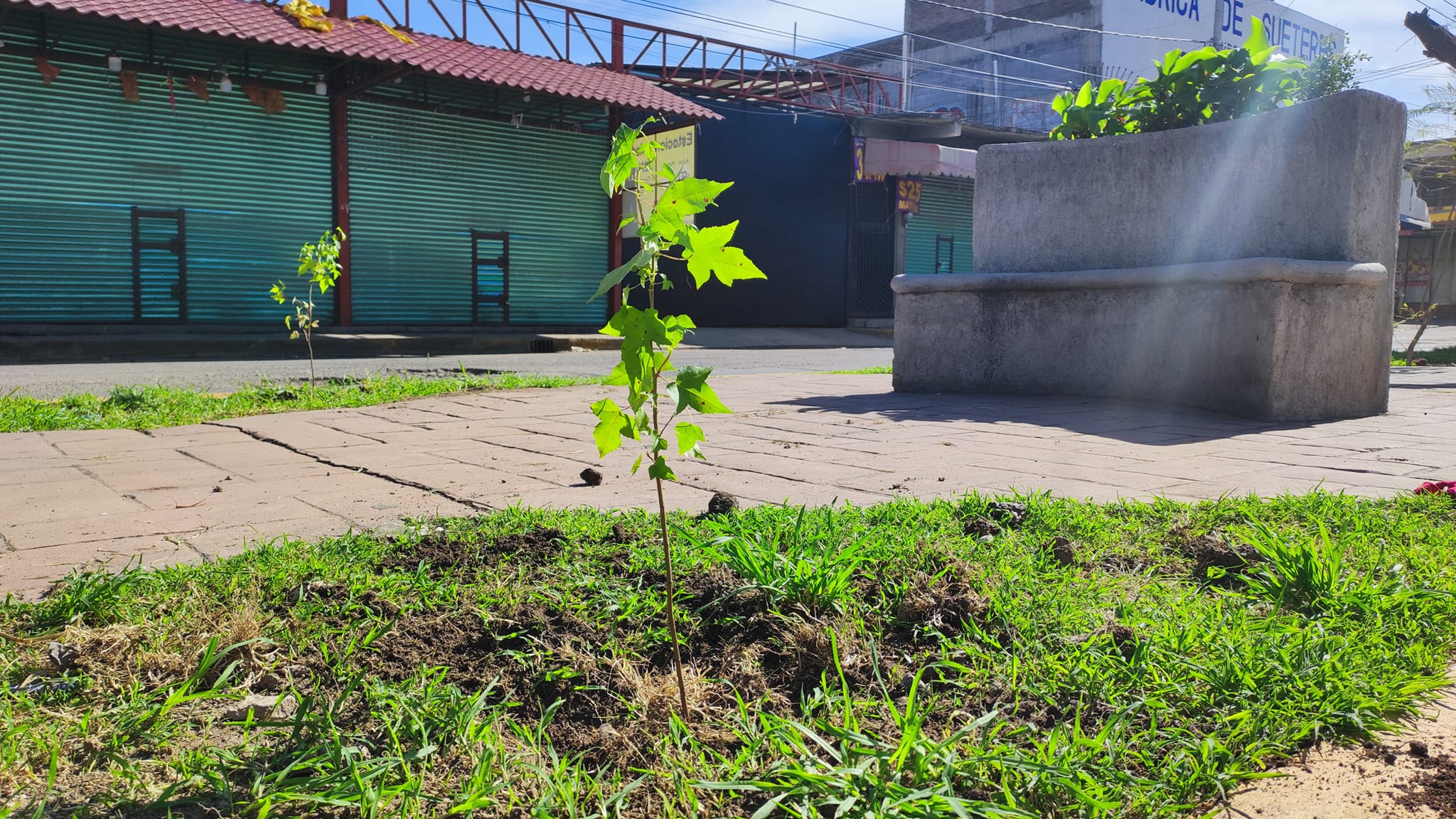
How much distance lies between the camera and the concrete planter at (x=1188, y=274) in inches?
210

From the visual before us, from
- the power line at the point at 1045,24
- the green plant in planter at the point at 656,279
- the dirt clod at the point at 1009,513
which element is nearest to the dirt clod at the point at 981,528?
the dirt clod at the point at 1009,513

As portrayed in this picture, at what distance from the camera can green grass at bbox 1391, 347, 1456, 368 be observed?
1236 centimetres

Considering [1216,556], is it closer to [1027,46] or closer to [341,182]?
[341,182]

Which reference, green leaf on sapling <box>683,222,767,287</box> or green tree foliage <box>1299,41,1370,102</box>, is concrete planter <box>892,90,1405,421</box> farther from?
green leaf on sapling <box>683,222,767,287</box>

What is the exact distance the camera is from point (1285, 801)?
147 cm

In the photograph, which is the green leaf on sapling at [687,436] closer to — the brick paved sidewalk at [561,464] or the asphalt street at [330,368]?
the brick paved sidewalk at [561,464]

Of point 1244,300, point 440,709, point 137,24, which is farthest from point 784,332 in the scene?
point 440,709

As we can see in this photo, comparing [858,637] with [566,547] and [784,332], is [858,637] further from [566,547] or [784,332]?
[784,332]

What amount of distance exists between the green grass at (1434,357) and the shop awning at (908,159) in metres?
8.93

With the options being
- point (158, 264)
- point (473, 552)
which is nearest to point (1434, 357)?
point (473, 552)

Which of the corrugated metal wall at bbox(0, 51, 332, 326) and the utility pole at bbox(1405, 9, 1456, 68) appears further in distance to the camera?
the corrugated metal wall at bbox(0, 51, 332, 326)

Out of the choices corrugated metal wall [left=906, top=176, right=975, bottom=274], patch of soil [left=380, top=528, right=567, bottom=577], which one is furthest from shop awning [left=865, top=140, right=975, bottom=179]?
patch of soil [left=380, top=528, right=567, bottom=577]

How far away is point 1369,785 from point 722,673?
1.04 m

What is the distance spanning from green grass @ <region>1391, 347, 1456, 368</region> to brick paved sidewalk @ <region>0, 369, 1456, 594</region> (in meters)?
7.54
